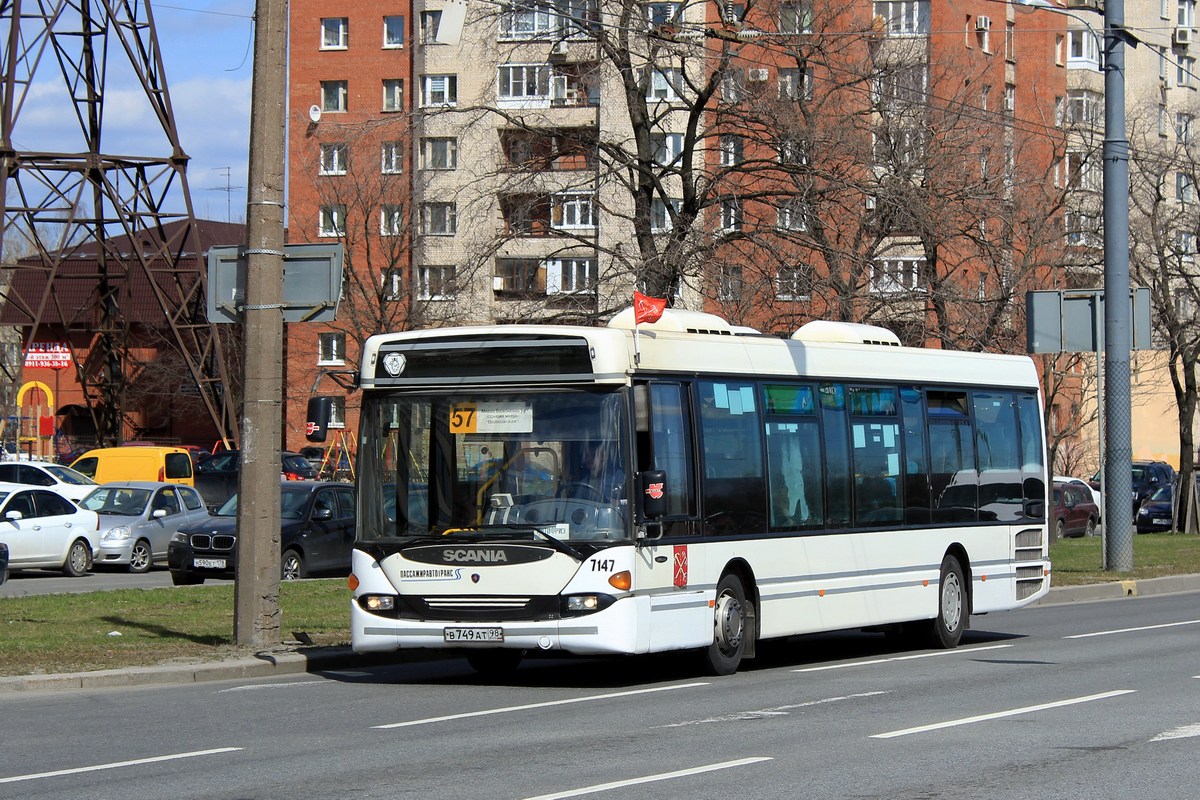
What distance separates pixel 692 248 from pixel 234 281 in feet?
31.5

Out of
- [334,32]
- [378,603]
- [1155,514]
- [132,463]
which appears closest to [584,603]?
[378,603]

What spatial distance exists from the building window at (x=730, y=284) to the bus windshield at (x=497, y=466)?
12.5 meters

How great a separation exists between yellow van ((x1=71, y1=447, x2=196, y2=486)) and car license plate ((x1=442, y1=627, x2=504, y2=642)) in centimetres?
2975

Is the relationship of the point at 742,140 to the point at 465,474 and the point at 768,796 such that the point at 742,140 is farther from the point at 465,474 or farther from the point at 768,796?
the point at 768,796

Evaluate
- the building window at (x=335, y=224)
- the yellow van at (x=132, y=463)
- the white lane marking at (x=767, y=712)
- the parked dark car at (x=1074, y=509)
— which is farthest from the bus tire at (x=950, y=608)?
the building window at (x=335, y=224)

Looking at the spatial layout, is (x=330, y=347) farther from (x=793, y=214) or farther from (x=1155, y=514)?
(x=793, y=214)

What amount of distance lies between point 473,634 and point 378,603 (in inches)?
35.7

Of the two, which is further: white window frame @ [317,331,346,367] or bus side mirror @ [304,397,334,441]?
white window frame @ [317,331,346,367]

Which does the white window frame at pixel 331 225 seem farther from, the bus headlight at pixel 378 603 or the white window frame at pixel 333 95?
the bus headlight at pixel 378 603

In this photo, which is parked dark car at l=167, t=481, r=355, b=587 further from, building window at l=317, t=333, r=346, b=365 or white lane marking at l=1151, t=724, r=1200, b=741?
building window at l=317, t=333, r=346, b=365

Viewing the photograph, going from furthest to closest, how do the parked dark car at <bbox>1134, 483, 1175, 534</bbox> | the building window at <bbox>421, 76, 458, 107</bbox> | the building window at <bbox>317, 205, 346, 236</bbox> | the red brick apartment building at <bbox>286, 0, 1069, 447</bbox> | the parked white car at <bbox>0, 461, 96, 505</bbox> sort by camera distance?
the building window at <bbox>421, 76, 458, 107</bbox> → the building window at <bbox>317, 205, 346, 236</bbox> → the parked dark car at <bbox>1134, 483, 1175, 534</bbox> → the parked white car at <bbox>0, 461, 96, 505</bbox> → the red brick apartment building at <bbox>286, 0, 1069, 447</bbox>

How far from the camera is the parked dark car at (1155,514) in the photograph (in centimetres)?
5228

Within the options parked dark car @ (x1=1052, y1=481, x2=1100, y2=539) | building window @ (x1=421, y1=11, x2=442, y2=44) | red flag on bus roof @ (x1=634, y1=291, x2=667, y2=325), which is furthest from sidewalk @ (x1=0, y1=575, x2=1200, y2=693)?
building window @ (x1=421, y1=11, x2=442, y2=44)

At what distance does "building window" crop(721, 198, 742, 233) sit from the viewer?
26156mm
